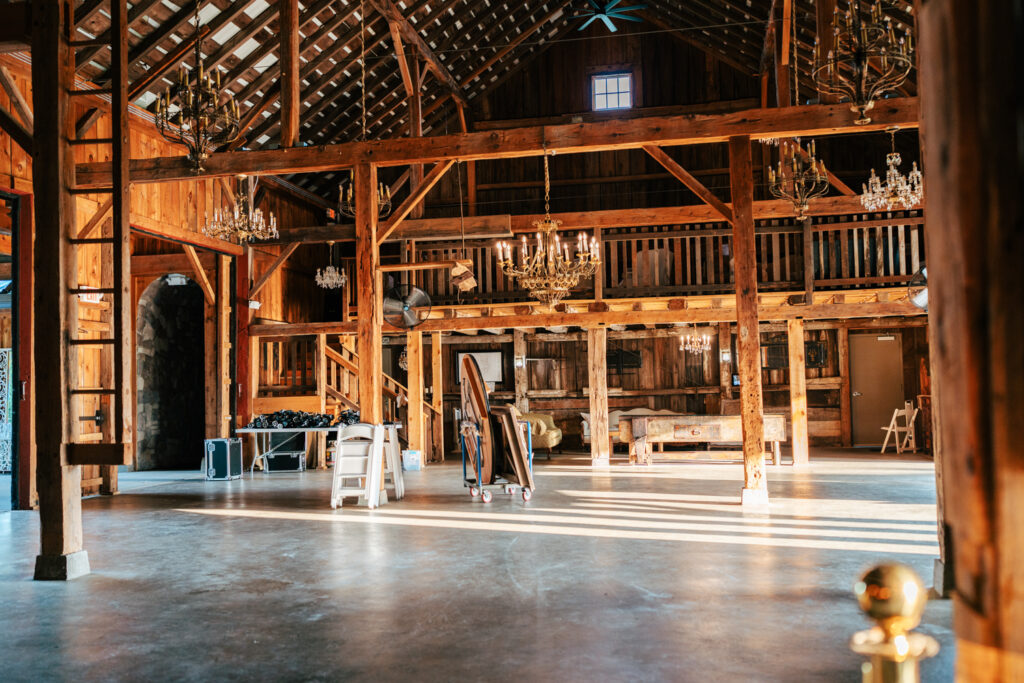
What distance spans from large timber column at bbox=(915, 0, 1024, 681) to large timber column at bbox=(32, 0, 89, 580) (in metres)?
5.82

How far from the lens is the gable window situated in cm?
1717

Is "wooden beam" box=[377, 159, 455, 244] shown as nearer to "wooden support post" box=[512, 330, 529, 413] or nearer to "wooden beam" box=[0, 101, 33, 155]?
"wooden beam" box=[0, 101, 33, 155]

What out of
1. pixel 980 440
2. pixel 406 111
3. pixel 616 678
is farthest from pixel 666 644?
pixel 406 111

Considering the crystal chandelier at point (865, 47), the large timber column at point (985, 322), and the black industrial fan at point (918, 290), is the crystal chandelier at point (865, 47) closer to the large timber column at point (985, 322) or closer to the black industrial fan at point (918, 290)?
the large timber column at point (985, 322)

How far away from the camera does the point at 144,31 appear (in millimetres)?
10547

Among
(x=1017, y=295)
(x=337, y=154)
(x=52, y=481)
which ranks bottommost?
(x=52, y=481)

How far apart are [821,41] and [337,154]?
5.66m

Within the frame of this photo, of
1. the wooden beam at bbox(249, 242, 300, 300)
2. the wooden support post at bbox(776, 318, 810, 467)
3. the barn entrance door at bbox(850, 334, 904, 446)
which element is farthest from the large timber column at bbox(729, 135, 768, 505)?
the barn entrance door at bbox(850, 334, 904, 446)

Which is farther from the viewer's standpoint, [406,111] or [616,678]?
[406,111]

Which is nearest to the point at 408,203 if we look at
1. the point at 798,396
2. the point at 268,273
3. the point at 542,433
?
the point at 268,273

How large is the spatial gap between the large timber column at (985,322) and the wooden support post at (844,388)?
17.2 metres

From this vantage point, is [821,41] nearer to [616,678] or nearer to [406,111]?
[616,678]

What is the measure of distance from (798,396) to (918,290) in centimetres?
262

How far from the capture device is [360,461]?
29.5ft
